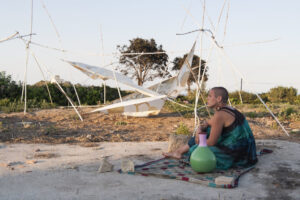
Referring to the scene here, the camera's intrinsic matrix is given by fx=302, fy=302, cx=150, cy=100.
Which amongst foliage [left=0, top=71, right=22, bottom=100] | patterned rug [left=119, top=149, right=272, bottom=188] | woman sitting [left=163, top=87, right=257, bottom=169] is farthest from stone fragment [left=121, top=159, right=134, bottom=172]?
foliage [left=0, top=71, right=22, bottom=100]

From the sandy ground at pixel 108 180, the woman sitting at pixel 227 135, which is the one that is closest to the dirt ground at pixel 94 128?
the sandy ground at pixel 108 180

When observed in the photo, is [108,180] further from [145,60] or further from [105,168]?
[145,60]

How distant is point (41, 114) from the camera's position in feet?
24.4

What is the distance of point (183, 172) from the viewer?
9.09 ft

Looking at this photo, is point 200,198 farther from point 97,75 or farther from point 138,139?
point 97,75

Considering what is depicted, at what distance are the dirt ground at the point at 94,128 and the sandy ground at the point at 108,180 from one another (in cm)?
96

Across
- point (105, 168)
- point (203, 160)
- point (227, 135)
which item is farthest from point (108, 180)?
point (227, 135)

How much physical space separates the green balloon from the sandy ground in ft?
0.94

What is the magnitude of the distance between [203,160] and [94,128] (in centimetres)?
339

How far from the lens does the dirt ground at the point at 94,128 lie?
477 cm

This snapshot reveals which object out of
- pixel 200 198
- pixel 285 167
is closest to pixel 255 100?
pixel 285 167

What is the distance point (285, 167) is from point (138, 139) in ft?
7.89

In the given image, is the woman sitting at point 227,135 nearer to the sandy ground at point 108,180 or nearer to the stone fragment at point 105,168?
the sandy ground at point 108,180

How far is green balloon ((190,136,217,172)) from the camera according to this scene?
8.78 feet
